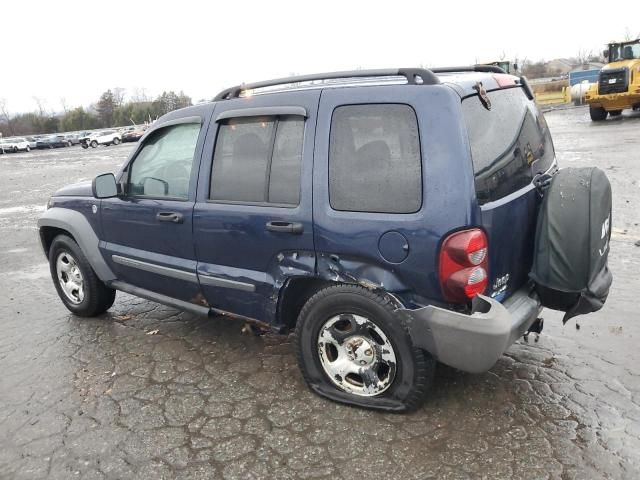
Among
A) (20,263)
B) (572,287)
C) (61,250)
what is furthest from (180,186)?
(20,263)

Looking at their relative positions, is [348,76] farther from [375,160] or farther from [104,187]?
[104,187]

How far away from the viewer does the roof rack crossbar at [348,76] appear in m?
2.86

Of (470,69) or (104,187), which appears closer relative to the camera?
(470,69)

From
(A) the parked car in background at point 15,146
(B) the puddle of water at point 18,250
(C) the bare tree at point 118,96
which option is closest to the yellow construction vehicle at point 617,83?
(B) the puddle of water at point 18,250

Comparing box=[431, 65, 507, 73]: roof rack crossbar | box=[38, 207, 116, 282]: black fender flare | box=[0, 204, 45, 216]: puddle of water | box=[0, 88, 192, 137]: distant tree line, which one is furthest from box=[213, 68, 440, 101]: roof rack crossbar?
box=[0, 88, 192, 137]: distant tree line

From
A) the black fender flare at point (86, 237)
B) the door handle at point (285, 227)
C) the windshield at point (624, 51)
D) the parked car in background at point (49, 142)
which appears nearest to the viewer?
the door handle at point (285, 227)

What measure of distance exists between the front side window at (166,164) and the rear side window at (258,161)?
0.99 ft

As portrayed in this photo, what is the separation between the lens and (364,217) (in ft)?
9.58

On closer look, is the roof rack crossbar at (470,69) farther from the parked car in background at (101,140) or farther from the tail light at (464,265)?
the parked car in background at (101,140)

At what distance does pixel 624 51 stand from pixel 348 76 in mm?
21466

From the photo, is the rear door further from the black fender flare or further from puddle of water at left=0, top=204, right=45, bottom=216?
puddle of water at left=0, top=204, right=45, bottom=216


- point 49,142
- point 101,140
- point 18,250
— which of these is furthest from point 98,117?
point 18,250

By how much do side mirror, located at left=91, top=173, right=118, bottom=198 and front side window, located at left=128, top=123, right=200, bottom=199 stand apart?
12 centimetres

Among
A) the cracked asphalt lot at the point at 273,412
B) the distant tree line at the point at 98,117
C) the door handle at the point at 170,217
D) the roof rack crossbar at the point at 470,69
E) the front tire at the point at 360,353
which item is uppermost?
the distant tree line at the point at 98,117
